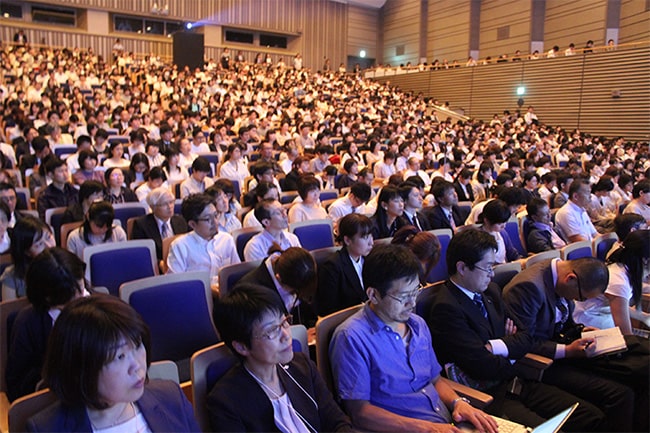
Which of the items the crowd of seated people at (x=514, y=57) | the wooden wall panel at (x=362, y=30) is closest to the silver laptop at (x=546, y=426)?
the crowd of seated people at (x=514, y=57)

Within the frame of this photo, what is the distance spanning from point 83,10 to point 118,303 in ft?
73.2

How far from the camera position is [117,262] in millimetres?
3160

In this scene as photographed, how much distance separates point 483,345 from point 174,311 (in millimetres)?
1516

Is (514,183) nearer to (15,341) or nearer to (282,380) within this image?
(282,380)

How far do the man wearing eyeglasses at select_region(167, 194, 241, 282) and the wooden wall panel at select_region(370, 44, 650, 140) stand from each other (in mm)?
14053

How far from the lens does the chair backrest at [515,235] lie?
181 inches

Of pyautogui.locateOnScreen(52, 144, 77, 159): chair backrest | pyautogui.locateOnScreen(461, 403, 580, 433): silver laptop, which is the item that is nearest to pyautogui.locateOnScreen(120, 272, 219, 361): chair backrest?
pyautogui.locateOnScreen(461, 403, 580, 433): silver laptop

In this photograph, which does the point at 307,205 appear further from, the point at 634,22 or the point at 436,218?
the point at 634,22

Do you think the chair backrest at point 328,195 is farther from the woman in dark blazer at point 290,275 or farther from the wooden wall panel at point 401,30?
the wooden wall panel at point 401,30

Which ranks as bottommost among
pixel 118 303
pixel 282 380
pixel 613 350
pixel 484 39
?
pixel 613 350

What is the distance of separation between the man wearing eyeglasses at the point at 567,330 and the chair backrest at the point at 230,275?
4.96 feet

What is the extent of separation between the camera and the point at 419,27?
2470 centimetres

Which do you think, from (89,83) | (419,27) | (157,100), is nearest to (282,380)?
(157,100)

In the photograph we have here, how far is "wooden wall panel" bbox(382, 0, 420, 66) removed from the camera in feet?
82.0
